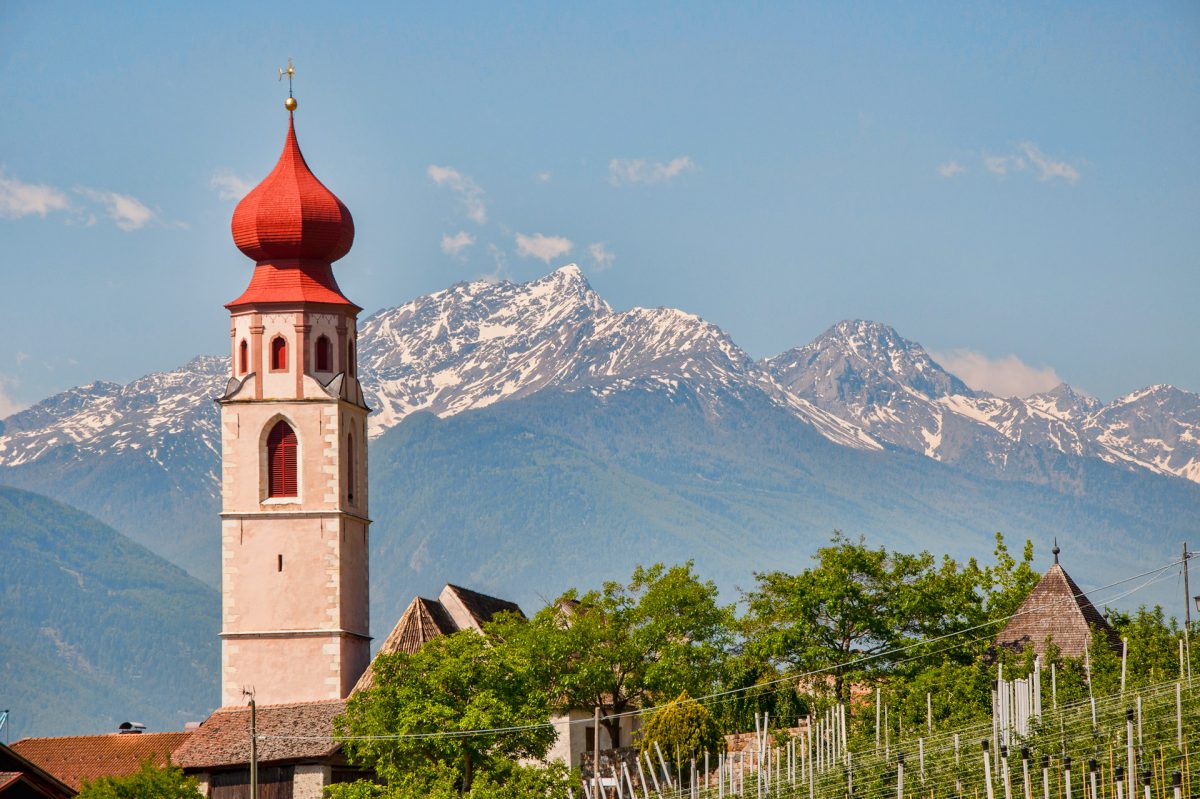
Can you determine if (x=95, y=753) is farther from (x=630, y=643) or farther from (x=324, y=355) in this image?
(x=630, y=643)

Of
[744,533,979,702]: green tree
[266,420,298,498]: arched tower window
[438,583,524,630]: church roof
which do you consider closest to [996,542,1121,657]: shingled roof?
[744,533,979,702]: green tree

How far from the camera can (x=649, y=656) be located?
260 feet

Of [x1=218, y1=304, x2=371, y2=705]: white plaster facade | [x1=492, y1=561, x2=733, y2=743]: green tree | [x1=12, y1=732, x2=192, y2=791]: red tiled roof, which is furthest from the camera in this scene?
[x1=12, y1=732, x2=192, y2=791]: red tiled roof

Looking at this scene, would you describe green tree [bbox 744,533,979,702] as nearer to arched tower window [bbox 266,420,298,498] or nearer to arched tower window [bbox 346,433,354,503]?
arched tower window [bbox 346,433,354,503]

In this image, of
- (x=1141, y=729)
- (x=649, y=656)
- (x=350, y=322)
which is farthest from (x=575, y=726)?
(x=1141, y=729)

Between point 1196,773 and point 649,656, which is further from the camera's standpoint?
point 649,656

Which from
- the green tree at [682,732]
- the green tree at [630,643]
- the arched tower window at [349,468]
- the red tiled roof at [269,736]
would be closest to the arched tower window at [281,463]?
the arched tower window at [349,468]

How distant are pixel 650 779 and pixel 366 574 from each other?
1669 cm

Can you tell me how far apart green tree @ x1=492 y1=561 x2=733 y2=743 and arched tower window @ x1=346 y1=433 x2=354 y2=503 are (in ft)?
26.5

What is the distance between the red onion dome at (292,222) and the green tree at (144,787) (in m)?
24.1

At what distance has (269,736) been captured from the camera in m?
75.4

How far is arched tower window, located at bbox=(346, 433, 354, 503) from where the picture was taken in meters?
82.6

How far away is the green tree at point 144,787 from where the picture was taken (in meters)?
62.9

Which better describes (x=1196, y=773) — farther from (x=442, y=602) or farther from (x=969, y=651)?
(x=442, y=602)
